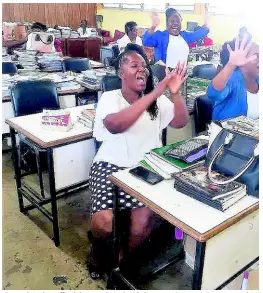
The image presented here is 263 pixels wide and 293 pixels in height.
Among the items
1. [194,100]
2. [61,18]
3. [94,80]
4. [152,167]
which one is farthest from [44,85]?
[61,18]

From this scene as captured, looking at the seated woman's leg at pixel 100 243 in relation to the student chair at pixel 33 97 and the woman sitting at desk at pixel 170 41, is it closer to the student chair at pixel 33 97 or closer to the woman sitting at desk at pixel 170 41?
the student chair at pixel 33 97

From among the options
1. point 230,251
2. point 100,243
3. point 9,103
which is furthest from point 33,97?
point 230,251

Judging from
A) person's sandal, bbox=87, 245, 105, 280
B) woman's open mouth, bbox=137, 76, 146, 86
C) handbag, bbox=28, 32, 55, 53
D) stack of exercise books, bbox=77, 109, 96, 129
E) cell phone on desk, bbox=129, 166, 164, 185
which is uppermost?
handbag, bbox=28, 32, 55, 53

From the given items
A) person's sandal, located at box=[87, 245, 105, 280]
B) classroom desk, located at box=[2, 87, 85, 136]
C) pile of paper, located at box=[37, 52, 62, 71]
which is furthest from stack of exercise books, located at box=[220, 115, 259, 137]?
pile of paper, located at box=[37, 52, 62, 71]

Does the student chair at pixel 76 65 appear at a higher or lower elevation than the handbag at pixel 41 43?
lower

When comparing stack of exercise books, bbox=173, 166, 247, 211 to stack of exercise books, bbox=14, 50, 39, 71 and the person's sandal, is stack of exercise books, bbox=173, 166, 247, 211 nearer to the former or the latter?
the person's sandal

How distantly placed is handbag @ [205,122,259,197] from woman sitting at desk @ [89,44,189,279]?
0.40 m

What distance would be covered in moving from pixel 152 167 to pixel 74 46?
5.89 metres

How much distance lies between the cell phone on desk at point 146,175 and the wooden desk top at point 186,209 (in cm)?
2

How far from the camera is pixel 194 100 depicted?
96.9 inches

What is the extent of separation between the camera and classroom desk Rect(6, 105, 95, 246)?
6.33ft

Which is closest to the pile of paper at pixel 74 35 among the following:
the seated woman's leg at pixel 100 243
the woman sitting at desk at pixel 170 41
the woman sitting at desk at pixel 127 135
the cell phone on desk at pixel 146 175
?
the woman sitting at desk at pixel 170 41

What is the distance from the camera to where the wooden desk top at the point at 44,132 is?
190cm

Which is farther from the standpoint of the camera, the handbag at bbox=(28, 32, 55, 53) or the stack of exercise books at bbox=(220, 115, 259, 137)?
the handbag at bbox=(28, 32, 55, 53)
